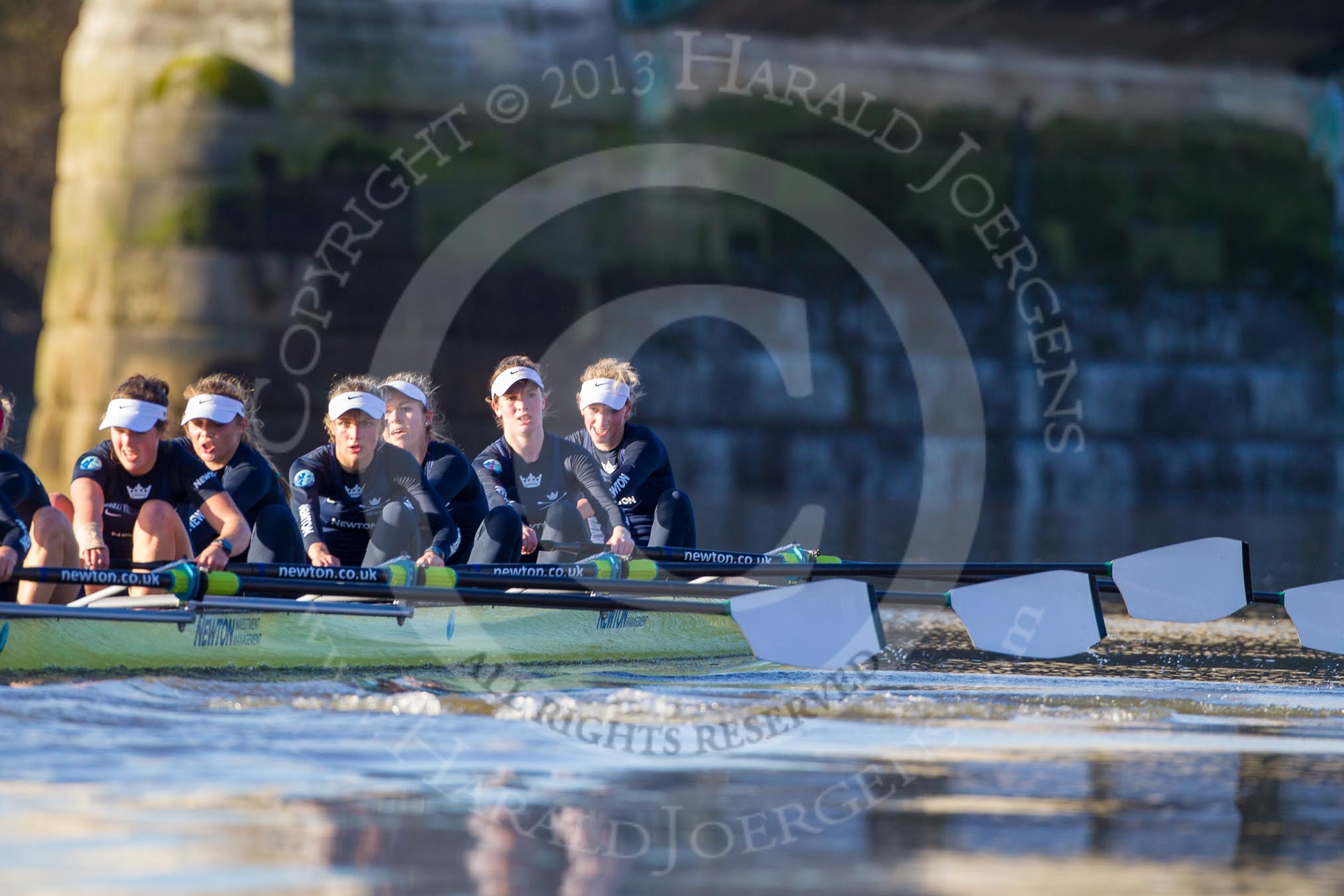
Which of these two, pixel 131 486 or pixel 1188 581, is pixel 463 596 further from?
pixel 1188 581

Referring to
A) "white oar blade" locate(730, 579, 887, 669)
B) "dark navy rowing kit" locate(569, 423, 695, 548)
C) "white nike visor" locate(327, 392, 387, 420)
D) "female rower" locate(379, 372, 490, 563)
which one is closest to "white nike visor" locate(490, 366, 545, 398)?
"female rower" locate(379, 372, 490, 563)

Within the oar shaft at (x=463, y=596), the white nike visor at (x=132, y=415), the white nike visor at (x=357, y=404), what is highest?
the white nike visor at (x=357, y=404)

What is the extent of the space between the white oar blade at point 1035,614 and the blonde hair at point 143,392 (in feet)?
14.0

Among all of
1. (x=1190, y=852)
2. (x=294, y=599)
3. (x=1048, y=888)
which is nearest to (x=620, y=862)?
(x=1048, y=888)

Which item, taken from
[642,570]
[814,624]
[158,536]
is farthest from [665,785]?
[642,570]

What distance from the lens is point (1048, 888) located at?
5.44 meters

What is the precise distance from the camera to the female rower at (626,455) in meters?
12.7

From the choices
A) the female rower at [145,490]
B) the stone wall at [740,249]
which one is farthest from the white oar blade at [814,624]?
the stone wall at [740,249]

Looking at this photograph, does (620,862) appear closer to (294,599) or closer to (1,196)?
(294,599)

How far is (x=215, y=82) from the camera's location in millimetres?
23828

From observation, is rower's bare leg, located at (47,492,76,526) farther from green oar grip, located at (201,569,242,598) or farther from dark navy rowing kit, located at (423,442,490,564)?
dark navy rowing kit, located at (423,442,490,564)

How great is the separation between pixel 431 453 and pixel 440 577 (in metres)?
1.93

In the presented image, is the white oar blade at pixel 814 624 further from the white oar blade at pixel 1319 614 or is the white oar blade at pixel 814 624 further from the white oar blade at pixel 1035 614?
the white oar blade at pixel 1319 614

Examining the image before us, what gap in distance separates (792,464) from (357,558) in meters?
16.4
